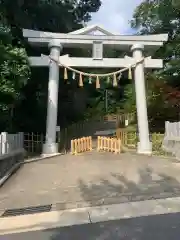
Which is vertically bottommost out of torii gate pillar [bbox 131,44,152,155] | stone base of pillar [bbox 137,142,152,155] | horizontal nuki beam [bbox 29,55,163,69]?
stone base of pillar [bbox 137,142,152,155]

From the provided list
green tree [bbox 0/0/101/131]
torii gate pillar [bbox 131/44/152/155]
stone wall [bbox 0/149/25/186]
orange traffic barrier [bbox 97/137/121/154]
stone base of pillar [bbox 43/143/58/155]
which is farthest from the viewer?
torii gate pillar [bbox 131/44/152/155]

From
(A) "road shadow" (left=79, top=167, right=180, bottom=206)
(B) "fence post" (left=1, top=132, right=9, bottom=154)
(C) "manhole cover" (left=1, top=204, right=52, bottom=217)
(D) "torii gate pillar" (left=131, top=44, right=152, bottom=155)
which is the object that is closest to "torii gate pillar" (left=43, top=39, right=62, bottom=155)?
(D) "torii gate pillar" (left=131, top=44, right=152, bottom=155)

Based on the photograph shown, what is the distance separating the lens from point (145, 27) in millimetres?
22453

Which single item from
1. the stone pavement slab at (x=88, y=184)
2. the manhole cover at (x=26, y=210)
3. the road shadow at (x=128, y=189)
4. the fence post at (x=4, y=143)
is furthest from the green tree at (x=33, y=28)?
the manhole cover at (x=26, y=210)

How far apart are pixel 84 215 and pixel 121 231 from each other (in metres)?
1.14

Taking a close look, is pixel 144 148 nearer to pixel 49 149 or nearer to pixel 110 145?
pixel 110 145

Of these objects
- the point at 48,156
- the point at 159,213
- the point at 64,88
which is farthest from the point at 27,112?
the point at 159,213

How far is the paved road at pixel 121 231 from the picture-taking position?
470 centimetres

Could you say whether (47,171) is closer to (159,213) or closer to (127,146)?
(159,213)

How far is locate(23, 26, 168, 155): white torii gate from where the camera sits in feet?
55.9

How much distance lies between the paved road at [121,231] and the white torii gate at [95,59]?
1155cm

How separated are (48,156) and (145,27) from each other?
39.3 feet

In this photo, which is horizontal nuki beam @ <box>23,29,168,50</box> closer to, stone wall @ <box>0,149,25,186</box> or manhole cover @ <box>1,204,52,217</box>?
stone wall @ <box>0,149,25,186</box>

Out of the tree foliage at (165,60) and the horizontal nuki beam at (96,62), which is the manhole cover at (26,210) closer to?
the horizontal nuki beam at (96,62)
